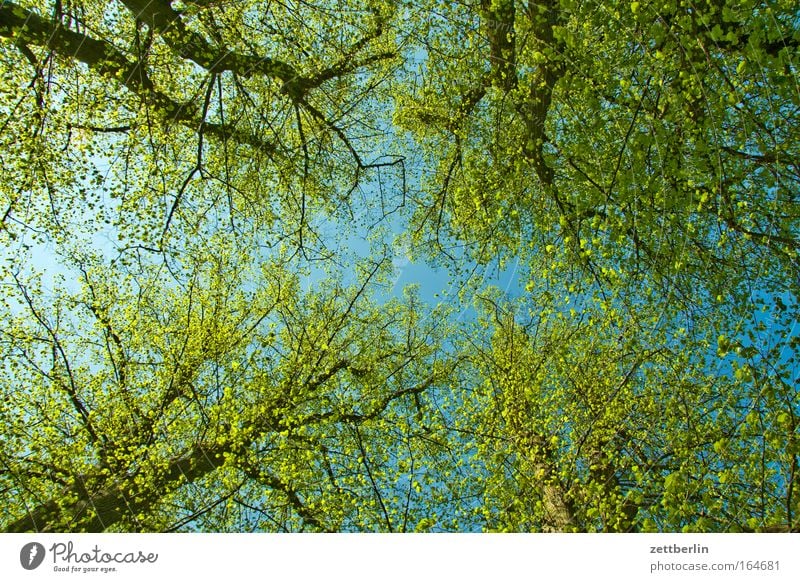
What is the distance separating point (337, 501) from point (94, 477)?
2997 mm

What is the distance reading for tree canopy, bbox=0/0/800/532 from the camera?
447 centimetres

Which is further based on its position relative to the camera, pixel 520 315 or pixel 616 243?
pixel 520 315

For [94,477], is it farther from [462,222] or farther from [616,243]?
[616,243]

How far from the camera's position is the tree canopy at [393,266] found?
4.47m

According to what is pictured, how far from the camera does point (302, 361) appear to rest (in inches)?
303

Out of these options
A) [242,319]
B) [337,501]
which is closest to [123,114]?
[242,319]

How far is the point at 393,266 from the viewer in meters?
8.77

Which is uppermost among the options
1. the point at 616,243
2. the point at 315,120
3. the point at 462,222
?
the point at 315,120

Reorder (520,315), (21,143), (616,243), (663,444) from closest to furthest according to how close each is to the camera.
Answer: (616,243) < (663,444) < (21,143) < (520,315)

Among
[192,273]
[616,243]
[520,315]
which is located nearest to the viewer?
[616,243]
